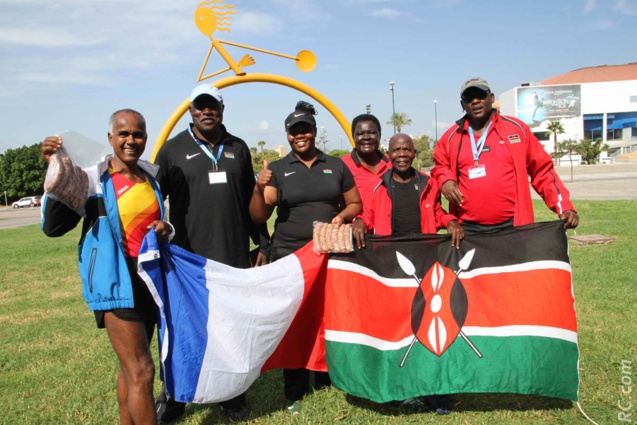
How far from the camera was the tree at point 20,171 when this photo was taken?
71.2 m

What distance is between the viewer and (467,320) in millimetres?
3826

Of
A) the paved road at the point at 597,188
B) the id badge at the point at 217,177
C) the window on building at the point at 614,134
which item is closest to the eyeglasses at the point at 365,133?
the id badge at the point at 217,177

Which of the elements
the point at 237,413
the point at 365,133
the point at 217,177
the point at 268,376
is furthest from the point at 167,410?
the point at 365,133

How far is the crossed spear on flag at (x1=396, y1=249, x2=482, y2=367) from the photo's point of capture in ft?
12.5

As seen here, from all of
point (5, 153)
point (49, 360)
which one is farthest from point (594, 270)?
point (5, 153)

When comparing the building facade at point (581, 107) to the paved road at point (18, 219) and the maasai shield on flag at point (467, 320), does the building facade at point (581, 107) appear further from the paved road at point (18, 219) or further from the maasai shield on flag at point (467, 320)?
the maasai shield on flag at point (467, 320)

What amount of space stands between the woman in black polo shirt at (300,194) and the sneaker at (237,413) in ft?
1.18

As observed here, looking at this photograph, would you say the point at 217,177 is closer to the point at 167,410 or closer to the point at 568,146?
the point at 167,410

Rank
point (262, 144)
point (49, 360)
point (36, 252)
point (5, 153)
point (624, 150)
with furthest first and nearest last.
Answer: point (262, 144)
point (624, 150)
point (5, 153)
point (36, 252)
point (49, 360)

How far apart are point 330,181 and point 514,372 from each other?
2.00 meters

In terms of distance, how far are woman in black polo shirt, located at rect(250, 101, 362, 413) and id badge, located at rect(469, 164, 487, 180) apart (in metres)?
0.95

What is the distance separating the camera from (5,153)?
239 feet

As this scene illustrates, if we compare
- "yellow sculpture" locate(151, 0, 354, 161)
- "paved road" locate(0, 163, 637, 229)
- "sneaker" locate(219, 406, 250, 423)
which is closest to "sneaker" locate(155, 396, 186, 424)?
"sneaker" locate(219, 406, 250, 423)

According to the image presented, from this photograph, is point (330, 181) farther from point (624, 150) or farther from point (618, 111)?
point (618, 111)
